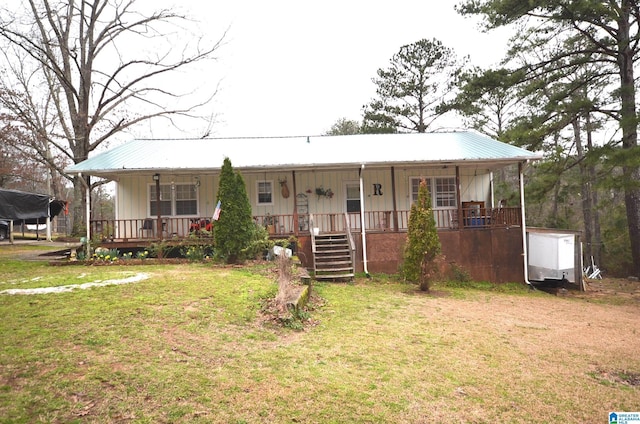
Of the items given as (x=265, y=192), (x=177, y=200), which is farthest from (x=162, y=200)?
(x=265, y=192)

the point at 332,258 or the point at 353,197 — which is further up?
the point at 353,197

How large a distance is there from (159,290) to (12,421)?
181 inches

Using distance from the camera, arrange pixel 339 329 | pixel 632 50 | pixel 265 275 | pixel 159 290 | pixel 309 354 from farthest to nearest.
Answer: pixel 632 50 → pixel 265 275 → pixel 159 290 → pixel 339 329 → pixel 309 354

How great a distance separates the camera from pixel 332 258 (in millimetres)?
13336

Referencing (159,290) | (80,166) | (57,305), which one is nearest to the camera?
(57,305)

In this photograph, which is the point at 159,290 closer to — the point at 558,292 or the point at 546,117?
the point at 558,292

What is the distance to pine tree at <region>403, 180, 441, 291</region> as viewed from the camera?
11.5m

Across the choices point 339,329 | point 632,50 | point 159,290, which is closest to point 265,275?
point 159,290

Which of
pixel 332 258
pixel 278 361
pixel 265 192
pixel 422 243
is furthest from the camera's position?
pixel 265 192

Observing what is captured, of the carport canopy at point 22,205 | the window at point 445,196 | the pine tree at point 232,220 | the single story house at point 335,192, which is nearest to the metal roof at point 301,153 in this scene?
the single story house at point 335,192

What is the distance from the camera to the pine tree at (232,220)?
11930mm

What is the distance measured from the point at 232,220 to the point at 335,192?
5.34 meters

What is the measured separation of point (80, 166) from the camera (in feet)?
45.2

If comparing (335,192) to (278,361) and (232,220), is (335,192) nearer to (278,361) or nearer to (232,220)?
(232,220)
